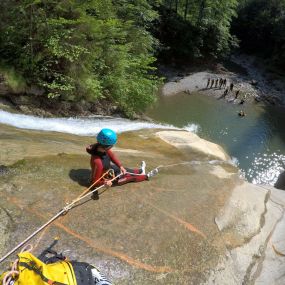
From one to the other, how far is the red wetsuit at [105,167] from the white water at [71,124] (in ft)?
16.5

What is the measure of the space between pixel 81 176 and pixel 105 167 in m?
0.58

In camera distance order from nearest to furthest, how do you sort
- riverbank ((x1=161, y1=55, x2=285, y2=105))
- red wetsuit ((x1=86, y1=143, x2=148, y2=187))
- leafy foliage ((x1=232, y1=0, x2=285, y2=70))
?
red wetsuit ((x1=86, y1=143, x2=148, y2=187)) → riverbank ((x1=161, y1=55, x2=285, y2=105)) → leafy foliage ((x1=232, y1=0, x2=285, y2=70))

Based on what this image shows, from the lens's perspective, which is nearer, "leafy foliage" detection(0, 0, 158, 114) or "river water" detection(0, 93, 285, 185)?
"river water" detection(0, 93, 285, 185)

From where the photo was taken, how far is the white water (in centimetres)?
1160

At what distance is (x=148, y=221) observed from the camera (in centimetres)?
598

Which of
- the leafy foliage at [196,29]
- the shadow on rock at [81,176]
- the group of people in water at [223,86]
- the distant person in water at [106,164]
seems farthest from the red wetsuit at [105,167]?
the leafy foliage at [196,29]

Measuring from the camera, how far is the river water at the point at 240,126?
20.0 meters

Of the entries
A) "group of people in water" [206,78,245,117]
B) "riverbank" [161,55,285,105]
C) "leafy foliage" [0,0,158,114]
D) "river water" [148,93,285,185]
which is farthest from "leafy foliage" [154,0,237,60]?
"leafy foliage" [0,0,158,114]

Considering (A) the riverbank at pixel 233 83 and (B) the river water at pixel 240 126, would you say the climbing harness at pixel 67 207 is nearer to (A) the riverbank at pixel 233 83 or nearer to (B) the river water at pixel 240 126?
(B) the river water at pixel 240 126

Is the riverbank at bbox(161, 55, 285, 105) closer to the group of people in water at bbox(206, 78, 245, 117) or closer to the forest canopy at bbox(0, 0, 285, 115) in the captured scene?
the group of people in water at bbox(206, 78, 245, 117)

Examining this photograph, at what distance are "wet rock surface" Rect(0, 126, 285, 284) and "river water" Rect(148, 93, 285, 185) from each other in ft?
38.6

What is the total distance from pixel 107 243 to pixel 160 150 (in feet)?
19.6

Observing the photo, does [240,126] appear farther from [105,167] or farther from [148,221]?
[148,221]

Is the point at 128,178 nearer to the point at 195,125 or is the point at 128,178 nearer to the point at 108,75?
the point at 108,75
